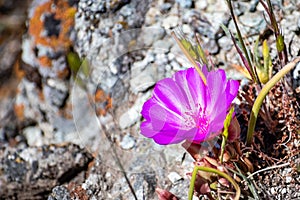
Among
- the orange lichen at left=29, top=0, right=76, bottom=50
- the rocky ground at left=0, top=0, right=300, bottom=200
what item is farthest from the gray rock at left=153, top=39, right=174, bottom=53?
the orange lichen at left=29, top=0, right=76, bottom=50

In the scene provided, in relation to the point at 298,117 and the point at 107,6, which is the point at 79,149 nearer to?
the point at 107,6

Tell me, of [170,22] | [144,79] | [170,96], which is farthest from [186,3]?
[170,96]

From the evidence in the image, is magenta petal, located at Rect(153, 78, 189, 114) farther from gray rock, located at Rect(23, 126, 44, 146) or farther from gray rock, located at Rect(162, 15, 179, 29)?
gray rock, located at Rect(23, 126, 44, 146)

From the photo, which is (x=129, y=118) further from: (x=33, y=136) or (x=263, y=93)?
(x=263, y=93)

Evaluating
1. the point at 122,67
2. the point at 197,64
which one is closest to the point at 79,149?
the point at 122,67

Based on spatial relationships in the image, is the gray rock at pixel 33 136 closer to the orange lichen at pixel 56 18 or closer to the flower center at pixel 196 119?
the orange lichen at pixel 56 18

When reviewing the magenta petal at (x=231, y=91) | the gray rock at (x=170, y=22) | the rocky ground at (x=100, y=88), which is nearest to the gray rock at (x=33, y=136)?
the rocky ground at (x=100, y=88)
